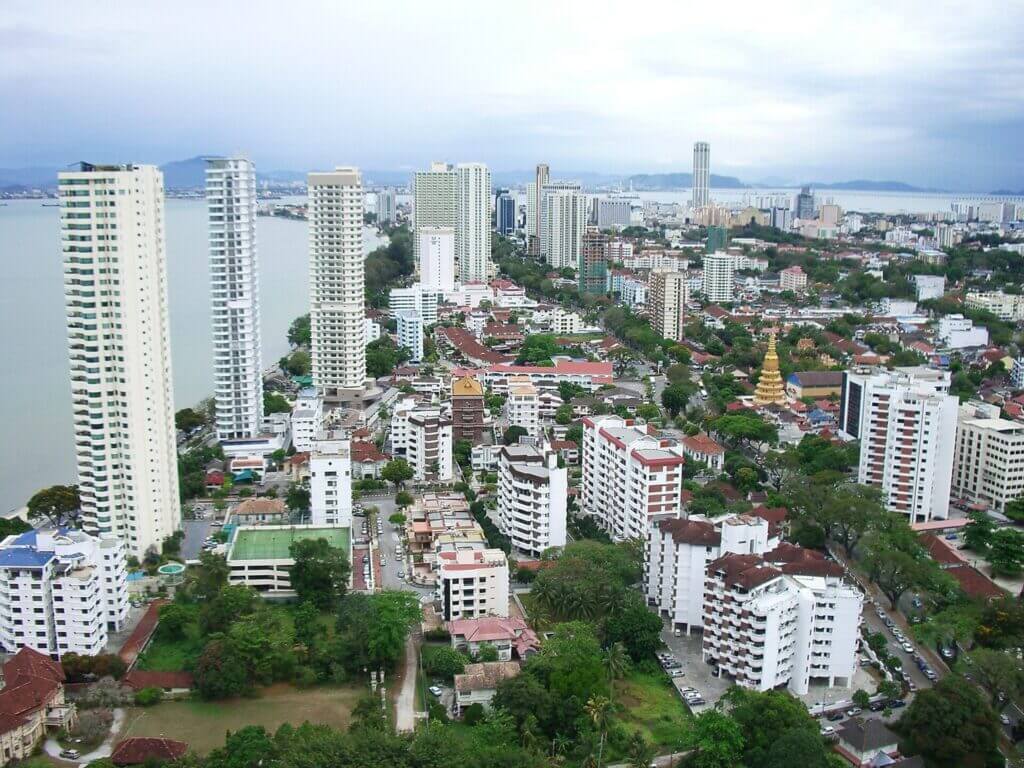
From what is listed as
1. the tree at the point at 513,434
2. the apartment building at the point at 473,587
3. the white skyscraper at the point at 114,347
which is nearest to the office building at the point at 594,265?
the tree at the point at 513,434

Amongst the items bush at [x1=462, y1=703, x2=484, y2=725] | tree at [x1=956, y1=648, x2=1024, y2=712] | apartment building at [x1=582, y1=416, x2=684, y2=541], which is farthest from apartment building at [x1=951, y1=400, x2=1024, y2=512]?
bush at [x1=462, y1=703, x2=484, y2=725]

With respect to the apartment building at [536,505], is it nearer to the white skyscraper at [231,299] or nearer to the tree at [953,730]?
the tree at [953,730]

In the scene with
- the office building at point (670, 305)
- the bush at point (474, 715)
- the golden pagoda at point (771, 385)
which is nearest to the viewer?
the bush at point (474, 715)

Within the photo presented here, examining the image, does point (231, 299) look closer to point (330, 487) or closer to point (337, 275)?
point (337, 275)

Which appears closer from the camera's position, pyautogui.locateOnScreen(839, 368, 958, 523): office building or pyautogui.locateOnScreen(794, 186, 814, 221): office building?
pyautogui.locateOnScreen(839, 368, 958, 523): office building

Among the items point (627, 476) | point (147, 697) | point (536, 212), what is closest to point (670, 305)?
point (627, 476)

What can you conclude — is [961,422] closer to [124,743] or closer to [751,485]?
[751,485]

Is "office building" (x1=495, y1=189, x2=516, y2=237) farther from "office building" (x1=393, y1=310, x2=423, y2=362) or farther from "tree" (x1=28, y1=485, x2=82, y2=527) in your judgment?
"tree" (x1=28, y1=485, x2=82, y2=527)
